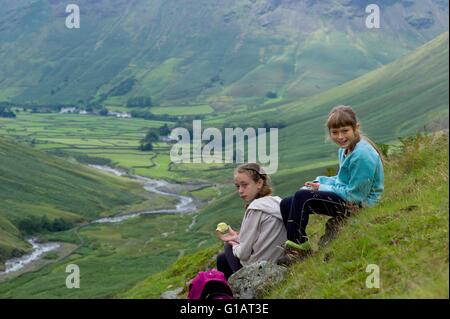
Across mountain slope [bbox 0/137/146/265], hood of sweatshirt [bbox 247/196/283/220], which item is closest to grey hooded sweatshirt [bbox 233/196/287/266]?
hood of sweatshirt [bbox 247/196/283/220]

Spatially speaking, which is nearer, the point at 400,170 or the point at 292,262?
the point at 292,262

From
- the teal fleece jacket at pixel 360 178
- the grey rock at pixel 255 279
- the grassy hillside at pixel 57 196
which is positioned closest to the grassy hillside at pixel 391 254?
the grey rock at pixel 255 279

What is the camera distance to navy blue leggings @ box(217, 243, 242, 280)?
13617 millimetres

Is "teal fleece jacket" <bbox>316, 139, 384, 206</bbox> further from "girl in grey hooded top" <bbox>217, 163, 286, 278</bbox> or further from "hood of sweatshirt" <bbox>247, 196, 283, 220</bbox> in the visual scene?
"girl in grey hooded top" <bbox>217, 163, 286, 278</bbox>

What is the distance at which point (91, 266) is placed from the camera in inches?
4801

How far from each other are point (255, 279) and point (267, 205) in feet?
5.70

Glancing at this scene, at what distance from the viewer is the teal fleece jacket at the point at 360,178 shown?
12617 mm

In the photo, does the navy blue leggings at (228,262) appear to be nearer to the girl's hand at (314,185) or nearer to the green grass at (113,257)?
the girl's hand at (314,185)

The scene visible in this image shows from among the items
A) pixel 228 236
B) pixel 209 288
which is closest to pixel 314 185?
pixel 228 236
